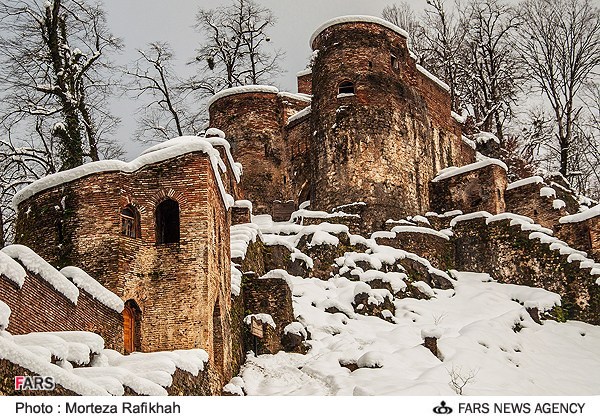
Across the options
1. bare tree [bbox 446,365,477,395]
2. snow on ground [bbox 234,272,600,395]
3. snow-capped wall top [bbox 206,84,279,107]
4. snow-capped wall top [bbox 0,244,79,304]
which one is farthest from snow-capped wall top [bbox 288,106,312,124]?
snow-capped wall top [bbox 0,244,79,304]

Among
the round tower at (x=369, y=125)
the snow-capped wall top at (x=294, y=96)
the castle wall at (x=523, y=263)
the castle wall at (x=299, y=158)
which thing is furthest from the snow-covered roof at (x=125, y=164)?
the snow-capped wall top at (x=294, y=96)

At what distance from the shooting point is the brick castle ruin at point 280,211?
1116 centimetres

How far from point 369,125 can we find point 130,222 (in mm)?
7925

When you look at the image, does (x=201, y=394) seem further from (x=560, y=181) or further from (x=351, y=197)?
(x=560, y=181)

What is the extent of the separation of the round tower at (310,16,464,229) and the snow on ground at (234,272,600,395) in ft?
8.06

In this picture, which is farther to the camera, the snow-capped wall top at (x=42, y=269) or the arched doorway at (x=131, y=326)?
the arched doorway at (x=131, y=326)

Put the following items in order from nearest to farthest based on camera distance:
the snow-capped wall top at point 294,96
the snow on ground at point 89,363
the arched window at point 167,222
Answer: the snow on ground at point 89,363, the arched window at point 167,222, the snow-capped wall top at point 294,96

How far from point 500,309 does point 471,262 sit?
2.24 m

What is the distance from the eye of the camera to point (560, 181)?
20.8 meters

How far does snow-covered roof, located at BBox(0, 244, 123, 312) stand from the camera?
8.85 m

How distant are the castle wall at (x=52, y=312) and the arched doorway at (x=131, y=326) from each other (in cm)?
25

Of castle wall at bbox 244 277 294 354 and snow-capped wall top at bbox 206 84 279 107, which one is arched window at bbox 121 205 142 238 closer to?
castle wall at bbox 244 277 294 354

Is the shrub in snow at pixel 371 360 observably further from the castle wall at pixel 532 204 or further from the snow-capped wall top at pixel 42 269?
the castle wall at pixel 532 204

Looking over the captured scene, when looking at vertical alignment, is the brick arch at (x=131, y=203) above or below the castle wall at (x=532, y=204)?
below
